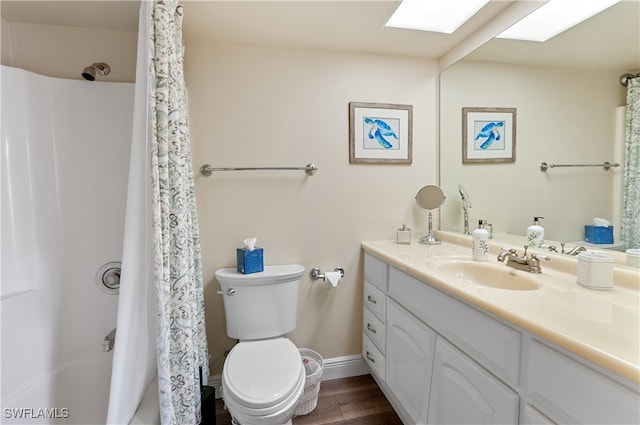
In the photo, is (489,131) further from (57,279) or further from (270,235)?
(57,279)

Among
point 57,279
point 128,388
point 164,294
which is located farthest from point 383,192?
point 57,279

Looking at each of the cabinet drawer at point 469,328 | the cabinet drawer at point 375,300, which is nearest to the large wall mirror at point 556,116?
the cabinet drawer at point 469,328

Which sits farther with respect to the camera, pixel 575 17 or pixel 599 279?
pixel 575 17

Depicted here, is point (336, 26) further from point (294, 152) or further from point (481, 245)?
point (481, 245)

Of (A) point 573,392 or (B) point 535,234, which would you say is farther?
(B) point 535,234

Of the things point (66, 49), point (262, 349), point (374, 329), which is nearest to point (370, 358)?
point (374, 329)

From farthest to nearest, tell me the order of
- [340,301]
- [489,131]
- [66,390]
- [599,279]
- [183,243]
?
1. [340,301]
2. [489,131]
3. [66,390]
4. [183,243]
5. [599,279]

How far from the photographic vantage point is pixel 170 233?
3.60 feet

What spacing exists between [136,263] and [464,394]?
1.23 metres

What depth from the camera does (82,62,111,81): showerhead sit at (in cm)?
152

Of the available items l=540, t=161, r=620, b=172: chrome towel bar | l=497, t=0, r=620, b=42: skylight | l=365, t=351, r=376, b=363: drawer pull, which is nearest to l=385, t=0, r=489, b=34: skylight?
l=497, t=0, r=620, b=42: skylight

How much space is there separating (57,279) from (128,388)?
2.88 feet

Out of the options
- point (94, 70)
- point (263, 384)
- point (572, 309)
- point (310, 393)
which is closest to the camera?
point (572, 309)

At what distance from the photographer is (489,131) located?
172cm
